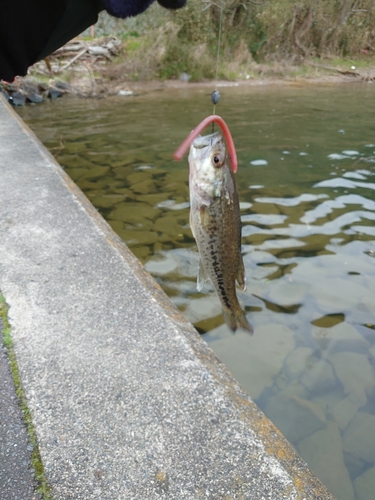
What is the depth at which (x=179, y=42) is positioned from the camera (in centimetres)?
2178

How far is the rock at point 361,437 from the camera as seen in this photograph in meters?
2.99

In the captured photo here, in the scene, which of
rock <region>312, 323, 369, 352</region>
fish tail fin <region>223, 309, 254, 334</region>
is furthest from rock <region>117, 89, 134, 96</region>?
fish tail fin <region>223, 309, 254, 334</region>

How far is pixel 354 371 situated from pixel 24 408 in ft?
8.62

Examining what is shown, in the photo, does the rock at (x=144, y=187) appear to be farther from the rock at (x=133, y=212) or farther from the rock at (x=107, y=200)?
the rock at (x=133, y=212)

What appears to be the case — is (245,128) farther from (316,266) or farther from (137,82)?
(137,82)

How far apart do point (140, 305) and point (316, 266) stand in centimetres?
278

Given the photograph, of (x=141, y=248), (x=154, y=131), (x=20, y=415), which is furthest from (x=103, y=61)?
(x=20, y=415)

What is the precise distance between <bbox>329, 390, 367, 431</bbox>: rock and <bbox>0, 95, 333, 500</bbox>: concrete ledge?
3.82 ft

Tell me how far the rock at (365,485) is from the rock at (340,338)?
123cm

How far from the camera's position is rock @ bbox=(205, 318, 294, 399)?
3.61 meters

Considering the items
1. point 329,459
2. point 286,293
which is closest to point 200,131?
point 329,459

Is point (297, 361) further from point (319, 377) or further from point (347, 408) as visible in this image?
point (347, 408)

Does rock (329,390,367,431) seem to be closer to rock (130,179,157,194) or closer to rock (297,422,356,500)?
rock (297,422,356,500)

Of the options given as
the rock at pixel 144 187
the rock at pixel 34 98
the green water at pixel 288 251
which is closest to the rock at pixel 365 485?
the green water at pixel 288 251
